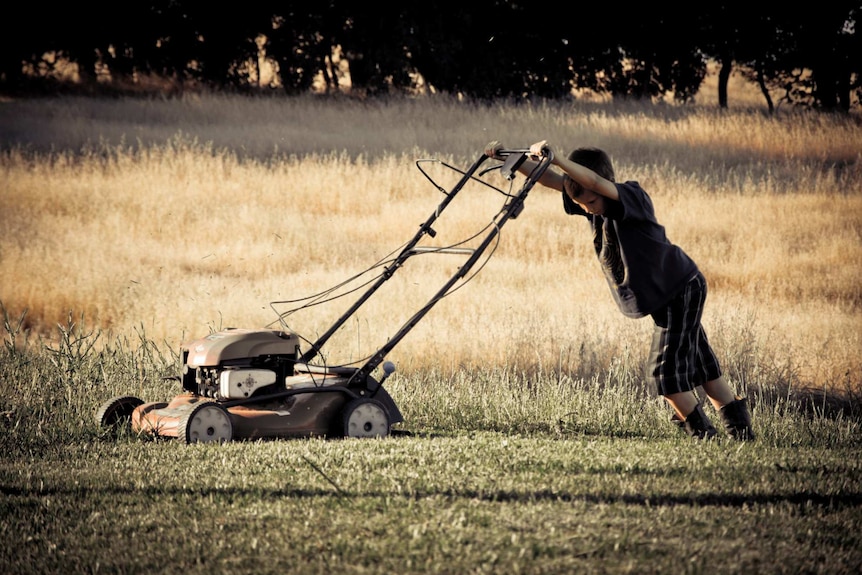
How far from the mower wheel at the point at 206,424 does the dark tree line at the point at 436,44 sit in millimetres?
16410

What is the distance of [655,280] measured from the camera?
16.2 feet

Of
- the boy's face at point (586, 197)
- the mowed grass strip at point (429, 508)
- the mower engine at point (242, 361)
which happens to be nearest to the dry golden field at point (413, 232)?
the mower engine at point (242, 361)

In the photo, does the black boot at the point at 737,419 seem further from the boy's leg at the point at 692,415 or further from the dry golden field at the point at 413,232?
the dry golden field at the point at 413,232

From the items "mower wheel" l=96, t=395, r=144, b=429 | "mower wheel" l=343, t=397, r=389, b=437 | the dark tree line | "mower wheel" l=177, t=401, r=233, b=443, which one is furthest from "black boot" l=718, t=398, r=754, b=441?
the dark tree line

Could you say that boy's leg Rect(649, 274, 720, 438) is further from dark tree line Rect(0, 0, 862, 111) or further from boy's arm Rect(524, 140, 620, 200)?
dark tree line Rect(0, 0, 862, 111)

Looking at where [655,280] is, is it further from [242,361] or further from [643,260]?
[242,361]

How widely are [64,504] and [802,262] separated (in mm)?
8964

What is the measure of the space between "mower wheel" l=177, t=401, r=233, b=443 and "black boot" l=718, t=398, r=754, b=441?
98.0 inches

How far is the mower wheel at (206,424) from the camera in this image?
5.14m

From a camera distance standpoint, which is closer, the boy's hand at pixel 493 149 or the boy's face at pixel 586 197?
the boy's face at pixel 586 197

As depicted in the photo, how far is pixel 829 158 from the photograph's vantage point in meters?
14.5

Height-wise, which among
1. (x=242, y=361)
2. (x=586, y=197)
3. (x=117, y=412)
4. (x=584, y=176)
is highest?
(x=584, y=176)

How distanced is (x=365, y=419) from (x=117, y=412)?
1430 millimetres

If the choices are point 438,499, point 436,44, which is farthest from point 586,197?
point 436,44
